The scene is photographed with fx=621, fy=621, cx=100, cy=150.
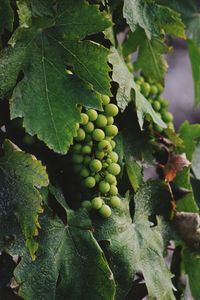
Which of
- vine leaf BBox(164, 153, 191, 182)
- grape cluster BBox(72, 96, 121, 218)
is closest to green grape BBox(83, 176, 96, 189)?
grape cluster BBox(72, 96, 121, 218)

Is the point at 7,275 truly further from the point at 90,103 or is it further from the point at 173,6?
the point at 173,6

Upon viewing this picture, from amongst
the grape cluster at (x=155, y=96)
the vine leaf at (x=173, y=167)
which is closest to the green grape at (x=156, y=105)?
the grape cluster at (x=155, y=96)

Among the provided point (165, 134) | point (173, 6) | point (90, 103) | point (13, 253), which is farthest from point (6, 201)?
point (173, 6)

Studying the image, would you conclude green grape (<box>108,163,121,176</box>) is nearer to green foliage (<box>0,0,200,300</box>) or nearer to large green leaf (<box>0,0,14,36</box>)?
green foliage (<box>0,0,200,300</box>)

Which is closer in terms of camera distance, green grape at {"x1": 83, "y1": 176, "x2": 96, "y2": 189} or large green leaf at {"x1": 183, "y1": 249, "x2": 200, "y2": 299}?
green grape at {"x1": 83, "y1": 176, "x2": 96, "y2": 189}

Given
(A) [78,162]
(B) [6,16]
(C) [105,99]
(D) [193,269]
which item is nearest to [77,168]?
(A) [78,162]
